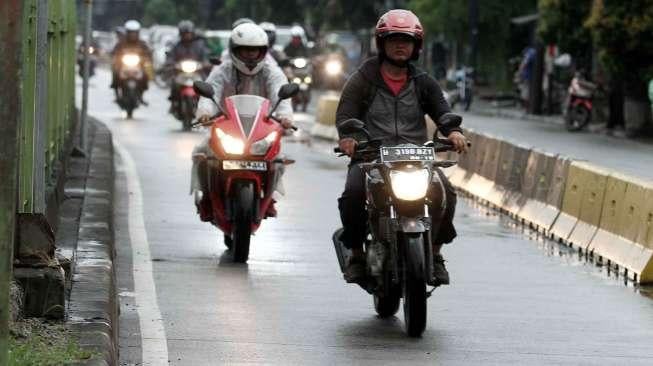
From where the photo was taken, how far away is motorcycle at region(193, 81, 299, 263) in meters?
13.5

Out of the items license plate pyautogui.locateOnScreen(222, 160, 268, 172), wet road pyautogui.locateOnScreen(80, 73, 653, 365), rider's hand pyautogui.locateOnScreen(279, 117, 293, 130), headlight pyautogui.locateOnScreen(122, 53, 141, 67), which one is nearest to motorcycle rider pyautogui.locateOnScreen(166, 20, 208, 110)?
headlight pyautogui.locateOnScreen(122, 53, 141, 67)

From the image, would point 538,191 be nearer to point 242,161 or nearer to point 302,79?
point 242,161

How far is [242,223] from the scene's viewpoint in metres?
13.4

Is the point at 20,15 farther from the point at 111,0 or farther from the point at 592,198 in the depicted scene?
the point at 111,0

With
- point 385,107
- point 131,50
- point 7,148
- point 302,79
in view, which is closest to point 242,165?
point 385,107

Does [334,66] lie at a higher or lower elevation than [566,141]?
lower

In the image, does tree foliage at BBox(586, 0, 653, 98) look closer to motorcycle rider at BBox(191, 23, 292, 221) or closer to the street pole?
the street pole

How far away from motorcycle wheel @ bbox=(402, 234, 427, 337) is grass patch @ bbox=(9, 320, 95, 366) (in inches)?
80.5

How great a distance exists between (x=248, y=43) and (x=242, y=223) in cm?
152

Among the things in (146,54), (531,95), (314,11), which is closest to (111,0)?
(314,11)

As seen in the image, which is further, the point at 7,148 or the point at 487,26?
the point at 487,26

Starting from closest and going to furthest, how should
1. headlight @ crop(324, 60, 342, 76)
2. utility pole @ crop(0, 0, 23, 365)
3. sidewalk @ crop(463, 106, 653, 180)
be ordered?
utility pole @ crop(0, 0, 23, 365)
sidewalk @ crop(463, 106, 653, 180)
headlight @ crop(324, 60, 342, 76)

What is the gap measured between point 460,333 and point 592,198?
519 centimetres

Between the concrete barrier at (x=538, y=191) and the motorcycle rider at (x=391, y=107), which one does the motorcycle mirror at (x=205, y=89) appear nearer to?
the motorcycle rider at (x=391, y=107)
